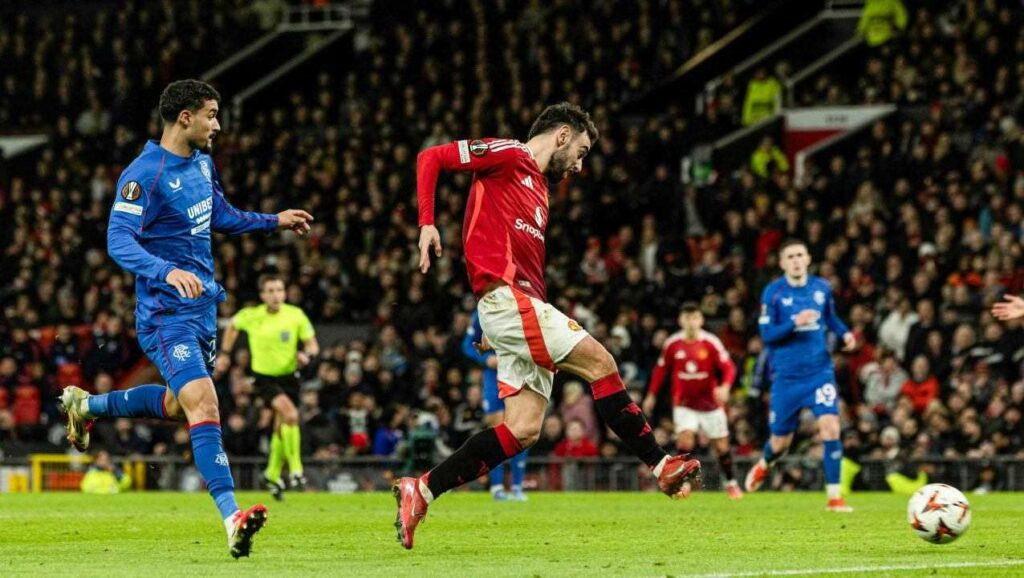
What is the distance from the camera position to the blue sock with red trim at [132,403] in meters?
10.3

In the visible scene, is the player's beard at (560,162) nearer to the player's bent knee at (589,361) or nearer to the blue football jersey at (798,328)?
the player's bent knee at (589,361)

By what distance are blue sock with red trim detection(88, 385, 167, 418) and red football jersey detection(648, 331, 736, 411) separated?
9.25 meters

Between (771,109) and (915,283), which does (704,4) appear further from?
(915,283)

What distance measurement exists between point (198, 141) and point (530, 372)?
2.34 m

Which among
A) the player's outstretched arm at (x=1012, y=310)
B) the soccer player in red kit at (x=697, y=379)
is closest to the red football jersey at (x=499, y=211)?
the player's outstretched arm at (x=1012, y=310)

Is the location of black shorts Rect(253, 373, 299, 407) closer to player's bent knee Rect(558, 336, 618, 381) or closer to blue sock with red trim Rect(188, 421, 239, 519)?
blue sock with red trim Rect(188, 421, 239, 519)

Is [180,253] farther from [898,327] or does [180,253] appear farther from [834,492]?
[898,327]

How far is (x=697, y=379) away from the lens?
19.1m

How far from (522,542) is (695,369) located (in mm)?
8710

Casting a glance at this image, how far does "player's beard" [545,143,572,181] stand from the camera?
32.6ft

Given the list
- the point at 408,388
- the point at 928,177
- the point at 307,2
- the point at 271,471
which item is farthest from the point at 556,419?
the point at 307,2

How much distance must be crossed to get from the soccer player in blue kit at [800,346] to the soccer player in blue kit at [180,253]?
689 cm

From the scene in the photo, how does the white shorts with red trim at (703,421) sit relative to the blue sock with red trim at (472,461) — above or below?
below

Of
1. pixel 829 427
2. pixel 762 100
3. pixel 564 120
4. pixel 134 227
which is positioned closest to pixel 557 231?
pixel 762 100
